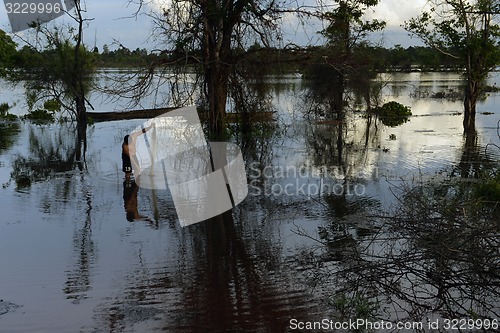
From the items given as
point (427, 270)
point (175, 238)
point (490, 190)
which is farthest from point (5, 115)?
point (427, 270)

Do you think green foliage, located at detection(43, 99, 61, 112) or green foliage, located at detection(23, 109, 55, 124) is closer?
green foliage, located at detection(23, 109, 55, 124)

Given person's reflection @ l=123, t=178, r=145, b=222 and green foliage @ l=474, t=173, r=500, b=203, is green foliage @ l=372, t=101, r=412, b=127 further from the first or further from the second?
green foliage @ l=474, t=173, r=500, b=203

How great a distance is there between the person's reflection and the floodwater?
0.08ft

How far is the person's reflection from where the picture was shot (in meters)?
11.9

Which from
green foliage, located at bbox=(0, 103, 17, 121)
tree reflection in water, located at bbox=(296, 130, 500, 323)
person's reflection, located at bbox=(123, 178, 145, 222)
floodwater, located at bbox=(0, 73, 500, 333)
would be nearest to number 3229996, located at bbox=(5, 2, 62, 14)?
green foliage, located at bbox=(0, 103, 17, 121)

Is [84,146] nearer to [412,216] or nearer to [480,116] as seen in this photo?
[412,216]

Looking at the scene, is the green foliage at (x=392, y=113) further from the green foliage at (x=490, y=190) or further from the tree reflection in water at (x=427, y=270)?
the tree reflection in water at (x=427, y=270)

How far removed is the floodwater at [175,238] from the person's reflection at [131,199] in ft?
0.08

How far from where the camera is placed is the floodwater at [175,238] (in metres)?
7.14

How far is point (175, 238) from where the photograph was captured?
1033 cm

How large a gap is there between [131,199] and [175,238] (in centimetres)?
326

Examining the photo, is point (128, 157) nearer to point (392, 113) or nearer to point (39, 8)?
point (39, 8)

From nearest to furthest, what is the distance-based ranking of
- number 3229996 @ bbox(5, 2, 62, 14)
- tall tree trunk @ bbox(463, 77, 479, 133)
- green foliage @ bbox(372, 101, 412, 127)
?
1. tall tree trunk @ bbox(463, 77, 479, 133)
2. number 3229996 @ bbox(5, 2, 62, 14)
3. green foliage @ bbox(372, 101, 412, 127)

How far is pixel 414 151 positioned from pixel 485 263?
1499 centimetres
